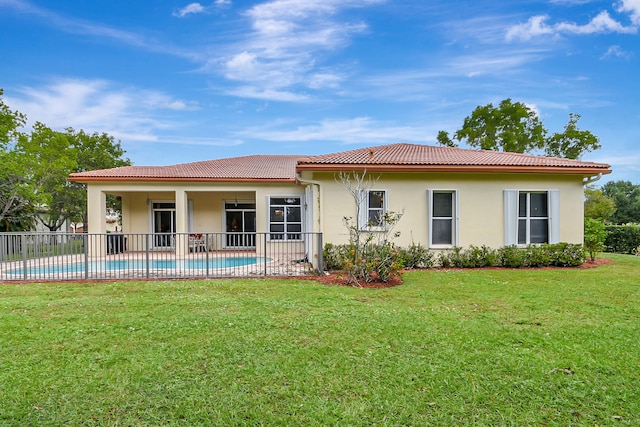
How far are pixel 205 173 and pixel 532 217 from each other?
42.2 ft

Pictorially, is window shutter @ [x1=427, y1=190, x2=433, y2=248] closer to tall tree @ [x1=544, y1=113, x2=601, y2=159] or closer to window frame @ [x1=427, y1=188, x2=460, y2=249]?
window frame @ [x1=427, y1=188, x2=460, y2=249]

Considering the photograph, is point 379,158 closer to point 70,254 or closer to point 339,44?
point 339,44

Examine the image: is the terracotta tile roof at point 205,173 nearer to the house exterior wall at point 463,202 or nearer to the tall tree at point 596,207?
the house exterior wall at point 463,202

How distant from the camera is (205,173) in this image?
50.9 ft

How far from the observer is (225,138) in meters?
26.0

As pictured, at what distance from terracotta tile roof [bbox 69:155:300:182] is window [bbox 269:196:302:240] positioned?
39.6 inches

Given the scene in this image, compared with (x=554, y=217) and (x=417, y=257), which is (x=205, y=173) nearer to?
(x=417, y=257)

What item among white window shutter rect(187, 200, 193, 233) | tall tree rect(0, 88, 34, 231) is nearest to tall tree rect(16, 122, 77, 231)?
tall tree rect(0, 88, 34, 231)

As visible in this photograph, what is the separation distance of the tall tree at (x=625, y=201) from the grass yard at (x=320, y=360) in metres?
54.2

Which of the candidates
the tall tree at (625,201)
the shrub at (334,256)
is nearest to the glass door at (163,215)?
the shrub at (334,256)

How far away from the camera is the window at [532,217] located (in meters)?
11.2

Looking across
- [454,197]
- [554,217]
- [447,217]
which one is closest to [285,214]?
[447,217]

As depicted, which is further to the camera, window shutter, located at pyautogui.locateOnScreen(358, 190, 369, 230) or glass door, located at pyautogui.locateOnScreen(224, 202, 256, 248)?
glass door, located at pyautogui.locateOnScreen(224, 202, 256, 248)

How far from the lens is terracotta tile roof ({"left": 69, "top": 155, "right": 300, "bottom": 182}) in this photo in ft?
47.6
